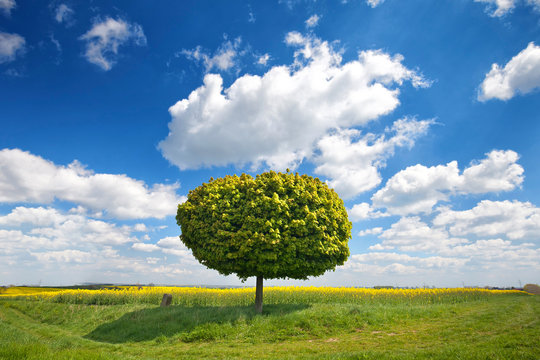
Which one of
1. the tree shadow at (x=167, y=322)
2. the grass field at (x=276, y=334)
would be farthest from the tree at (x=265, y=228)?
the grass field at (x=276, y=334)

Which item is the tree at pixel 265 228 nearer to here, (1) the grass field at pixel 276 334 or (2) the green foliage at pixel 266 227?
(2) the green foliage at pixel 266 227

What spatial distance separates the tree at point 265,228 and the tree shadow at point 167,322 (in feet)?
6.32

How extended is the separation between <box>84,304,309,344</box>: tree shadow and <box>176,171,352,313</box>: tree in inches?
75.9

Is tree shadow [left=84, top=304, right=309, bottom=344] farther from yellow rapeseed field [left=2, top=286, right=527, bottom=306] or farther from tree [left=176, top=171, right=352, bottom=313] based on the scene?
yellow rapeseed field [left=2, top=286, right=527, bottom=306]

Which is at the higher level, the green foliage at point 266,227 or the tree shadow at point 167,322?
the green foliage at point 266,227

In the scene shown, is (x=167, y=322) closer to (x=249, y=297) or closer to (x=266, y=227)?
(x=266, y=227)

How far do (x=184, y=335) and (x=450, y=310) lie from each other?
19254 mm

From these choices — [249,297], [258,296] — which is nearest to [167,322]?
Answer: [258,296]

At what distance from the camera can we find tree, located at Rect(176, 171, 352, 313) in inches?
720

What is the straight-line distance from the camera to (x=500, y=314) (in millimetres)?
18438

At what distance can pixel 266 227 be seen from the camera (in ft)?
59.5

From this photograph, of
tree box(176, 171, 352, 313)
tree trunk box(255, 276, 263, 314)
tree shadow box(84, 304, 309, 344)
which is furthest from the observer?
tree trunk box(255, 276, 263, 314)

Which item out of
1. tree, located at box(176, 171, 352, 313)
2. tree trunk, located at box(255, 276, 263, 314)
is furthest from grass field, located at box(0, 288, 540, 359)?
tree, located at box(176, 171, 352, 313)

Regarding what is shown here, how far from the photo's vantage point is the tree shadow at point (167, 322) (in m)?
16.7
